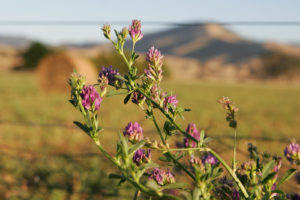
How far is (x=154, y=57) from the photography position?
3.35ft

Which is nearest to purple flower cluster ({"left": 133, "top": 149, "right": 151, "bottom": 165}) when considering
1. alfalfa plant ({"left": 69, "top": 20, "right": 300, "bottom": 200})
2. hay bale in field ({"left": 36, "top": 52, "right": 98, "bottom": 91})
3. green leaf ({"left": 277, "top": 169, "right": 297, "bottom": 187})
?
alfalfa plant ({"left": 69, "top": 20, "right": 300, "bottom": 200})

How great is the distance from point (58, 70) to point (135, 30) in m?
19.1

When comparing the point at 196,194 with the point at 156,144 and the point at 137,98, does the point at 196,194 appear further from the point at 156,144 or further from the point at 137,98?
the point at 137,98

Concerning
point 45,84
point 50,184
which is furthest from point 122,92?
point 45,84

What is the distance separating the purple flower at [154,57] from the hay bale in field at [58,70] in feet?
59.2

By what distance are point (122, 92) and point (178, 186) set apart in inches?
11.7

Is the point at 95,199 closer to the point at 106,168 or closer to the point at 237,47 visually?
the point at 106,168

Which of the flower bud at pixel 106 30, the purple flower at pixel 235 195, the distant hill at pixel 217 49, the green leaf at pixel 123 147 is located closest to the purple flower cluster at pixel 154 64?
the flower bud at pixel 106 30

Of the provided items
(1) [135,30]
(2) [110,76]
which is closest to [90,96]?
(2) [110,76]

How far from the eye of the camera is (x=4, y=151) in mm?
4965

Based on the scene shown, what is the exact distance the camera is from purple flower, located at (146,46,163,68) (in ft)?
3.35

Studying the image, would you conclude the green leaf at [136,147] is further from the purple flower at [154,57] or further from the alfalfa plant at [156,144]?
the purple flower at [154,57]

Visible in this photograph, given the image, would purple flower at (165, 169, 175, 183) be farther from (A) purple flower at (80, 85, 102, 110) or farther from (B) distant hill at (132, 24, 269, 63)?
(B) distant hill at (132, 24, 269, 63)

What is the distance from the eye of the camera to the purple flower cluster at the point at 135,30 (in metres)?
1.02
